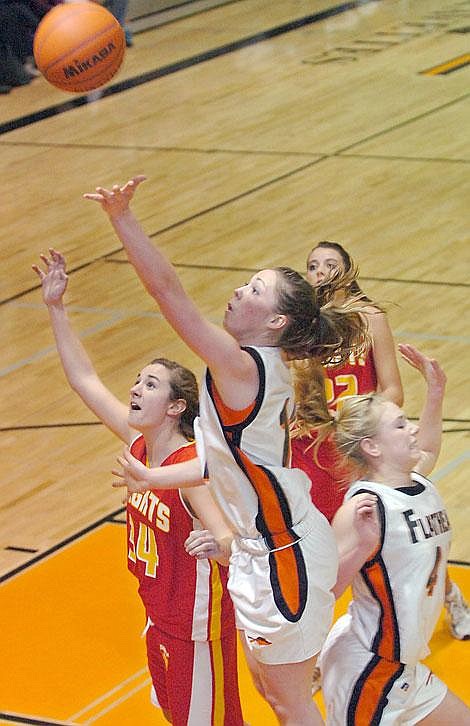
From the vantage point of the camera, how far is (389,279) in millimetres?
9227

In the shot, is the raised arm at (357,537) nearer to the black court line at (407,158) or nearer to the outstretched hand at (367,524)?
the outstretched hand at (367,524)

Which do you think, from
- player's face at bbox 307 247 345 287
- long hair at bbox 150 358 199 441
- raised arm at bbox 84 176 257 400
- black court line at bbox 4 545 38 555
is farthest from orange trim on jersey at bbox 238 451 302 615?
black court line at bbox 4 545 38 555

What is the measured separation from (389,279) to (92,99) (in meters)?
7.14

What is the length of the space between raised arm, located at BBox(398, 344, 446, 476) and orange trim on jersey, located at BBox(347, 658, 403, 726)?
0.79m

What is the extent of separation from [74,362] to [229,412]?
100 cm

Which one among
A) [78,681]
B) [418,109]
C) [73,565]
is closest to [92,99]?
[418,109]

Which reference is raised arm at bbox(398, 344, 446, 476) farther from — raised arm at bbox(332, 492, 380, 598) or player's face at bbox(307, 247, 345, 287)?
player's face at bbox(307, 247, 345, 287)

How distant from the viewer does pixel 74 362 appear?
4469 mm

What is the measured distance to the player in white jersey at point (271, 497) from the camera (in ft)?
12.0

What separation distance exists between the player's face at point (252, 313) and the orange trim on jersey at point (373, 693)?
99 cm

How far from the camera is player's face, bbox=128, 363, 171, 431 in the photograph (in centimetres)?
411

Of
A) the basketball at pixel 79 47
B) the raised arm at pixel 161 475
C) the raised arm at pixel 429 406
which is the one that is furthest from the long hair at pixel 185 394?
the basketball at pixel 79 47

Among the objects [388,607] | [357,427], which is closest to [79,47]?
[357,427]

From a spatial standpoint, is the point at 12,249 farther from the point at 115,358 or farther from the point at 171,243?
the point at 115,358
